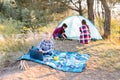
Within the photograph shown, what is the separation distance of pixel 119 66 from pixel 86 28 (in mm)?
3061

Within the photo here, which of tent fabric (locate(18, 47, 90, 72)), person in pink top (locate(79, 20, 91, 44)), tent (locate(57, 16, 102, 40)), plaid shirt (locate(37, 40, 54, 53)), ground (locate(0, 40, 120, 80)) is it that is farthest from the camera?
tent (locate(57, 16, 102, 40))

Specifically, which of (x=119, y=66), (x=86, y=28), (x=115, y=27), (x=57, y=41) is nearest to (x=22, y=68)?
(x=119, y=66)

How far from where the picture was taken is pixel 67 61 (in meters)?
8.52

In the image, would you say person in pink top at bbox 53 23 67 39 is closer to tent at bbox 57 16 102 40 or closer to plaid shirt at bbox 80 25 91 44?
Answer: tent at bbox 57 16 102 40

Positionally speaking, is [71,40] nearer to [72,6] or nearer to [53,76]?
[53,76]

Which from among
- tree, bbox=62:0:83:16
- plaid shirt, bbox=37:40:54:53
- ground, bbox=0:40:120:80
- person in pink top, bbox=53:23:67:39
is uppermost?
tree, bbox=62:0:83:16

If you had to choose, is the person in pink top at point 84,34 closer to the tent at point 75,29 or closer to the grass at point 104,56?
the grass at point 104,56

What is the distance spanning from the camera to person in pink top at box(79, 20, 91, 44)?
11.1m

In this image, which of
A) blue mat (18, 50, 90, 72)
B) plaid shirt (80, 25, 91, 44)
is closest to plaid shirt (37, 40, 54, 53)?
blue mat (18, 50, 90, 72)

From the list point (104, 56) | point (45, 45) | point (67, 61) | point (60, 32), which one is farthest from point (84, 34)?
point (45, 45)

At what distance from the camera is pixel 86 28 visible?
11281 millimetres

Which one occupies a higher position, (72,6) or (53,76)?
(72,6)

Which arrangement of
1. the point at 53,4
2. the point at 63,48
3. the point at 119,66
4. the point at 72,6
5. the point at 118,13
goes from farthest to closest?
the point at 118,13 < the point at 72,6 < the point at 53,4 < the point at 63,48 < the point at 119,66

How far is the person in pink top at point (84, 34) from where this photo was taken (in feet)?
36.4
